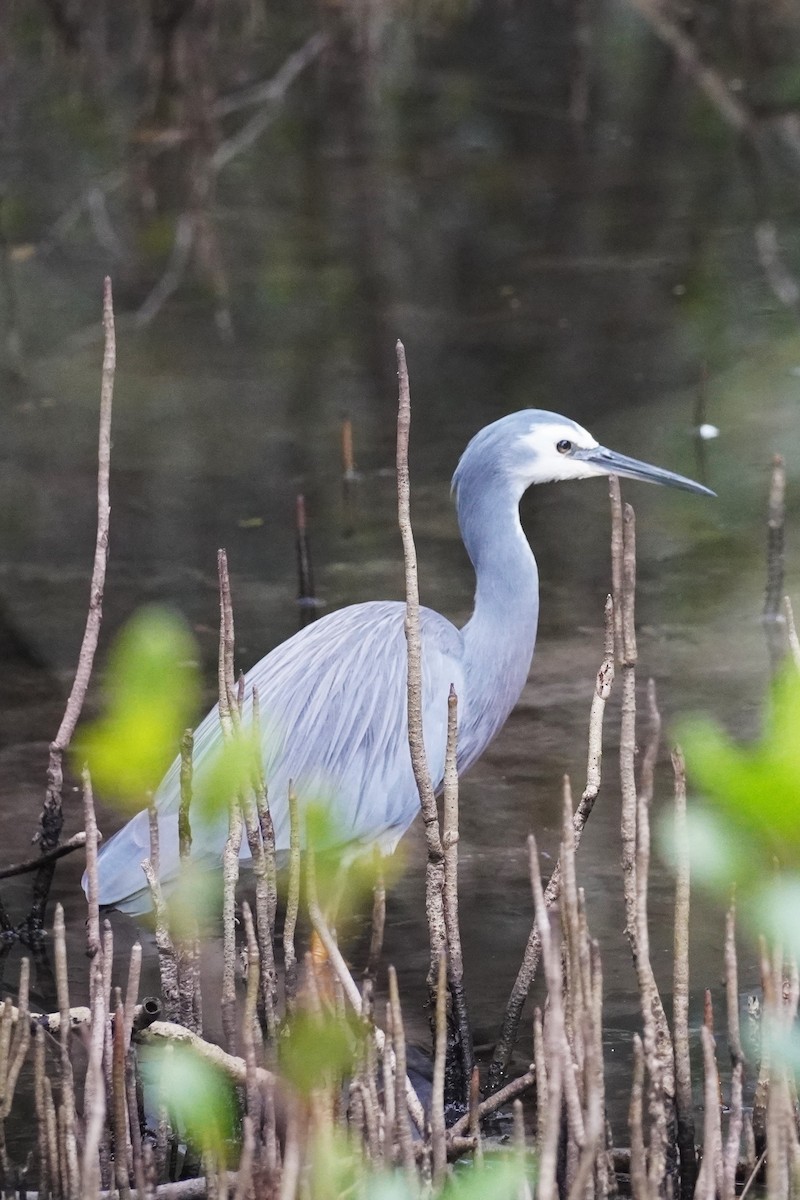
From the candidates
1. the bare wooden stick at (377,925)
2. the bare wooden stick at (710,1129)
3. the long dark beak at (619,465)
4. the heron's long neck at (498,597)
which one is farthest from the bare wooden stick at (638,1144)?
the long dark beak at (619,465)

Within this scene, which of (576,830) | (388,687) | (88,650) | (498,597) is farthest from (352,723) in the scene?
(576,830)

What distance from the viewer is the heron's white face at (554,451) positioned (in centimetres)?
418

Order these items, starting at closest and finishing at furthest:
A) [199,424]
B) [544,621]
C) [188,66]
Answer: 1. [544,621]
2. [199,424]
3. [188,66]

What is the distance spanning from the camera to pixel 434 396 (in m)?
7.57

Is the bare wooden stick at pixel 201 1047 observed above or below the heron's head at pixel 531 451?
below

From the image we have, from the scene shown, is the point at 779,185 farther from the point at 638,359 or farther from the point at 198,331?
the point at 198,331

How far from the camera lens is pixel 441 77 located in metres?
13.4

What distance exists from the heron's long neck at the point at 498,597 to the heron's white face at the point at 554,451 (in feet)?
0.23

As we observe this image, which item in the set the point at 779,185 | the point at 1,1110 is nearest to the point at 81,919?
the point at 1,1110

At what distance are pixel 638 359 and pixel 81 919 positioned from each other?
4501 millimetres

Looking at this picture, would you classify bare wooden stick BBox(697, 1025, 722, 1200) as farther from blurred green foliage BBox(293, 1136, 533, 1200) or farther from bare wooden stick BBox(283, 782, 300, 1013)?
bare wooden stick BBox(283, 782, 300, 1013)

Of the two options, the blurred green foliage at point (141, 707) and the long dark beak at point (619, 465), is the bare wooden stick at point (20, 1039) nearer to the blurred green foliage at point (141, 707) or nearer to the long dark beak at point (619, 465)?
the blurred green foliage at point (141, 707)

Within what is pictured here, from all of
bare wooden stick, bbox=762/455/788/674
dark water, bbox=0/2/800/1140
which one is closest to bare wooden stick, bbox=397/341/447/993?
dark water, bbox=0/2/800/1140

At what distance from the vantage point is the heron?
3.86 metres
